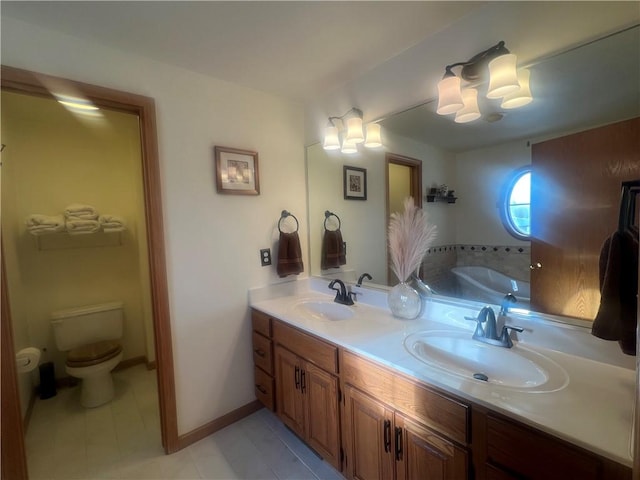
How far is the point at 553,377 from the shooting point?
3.12ft

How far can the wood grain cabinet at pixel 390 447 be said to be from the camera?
3.22 ft

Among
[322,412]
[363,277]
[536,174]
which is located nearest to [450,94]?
[536,174]

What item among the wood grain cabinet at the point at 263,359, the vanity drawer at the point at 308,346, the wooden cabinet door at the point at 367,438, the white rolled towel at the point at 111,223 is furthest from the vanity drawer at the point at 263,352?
the white rolled towel at the point at 111,223

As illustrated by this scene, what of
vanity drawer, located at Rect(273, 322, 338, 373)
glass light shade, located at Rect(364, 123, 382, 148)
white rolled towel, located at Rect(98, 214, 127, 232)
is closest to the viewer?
vanity drawer, located at Rect(273, 322, 338, 373)

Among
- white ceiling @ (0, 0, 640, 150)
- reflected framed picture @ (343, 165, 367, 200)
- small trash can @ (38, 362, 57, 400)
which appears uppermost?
white ceiling @ (0, 0, 640, 150)

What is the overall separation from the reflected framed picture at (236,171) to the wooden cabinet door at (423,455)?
1.55 metres

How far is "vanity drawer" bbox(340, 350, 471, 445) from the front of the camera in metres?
0.93

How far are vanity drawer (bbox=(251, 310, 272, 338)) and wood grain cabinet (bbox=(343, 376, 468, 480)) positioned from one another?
0.70 m

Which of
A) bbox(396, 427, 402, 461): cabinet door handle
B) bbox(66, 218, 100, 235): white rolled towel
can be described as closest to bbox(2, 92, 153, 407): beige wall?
bbox(66, 218, 100, 235): white rolled towel

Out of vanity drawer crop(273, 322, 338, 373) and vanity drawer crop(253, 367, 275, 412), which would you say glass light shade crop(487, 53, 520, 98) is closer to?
vanity drawer crop(273, 322, 338, 373)

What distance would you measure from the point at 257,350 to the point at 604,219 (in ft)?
6.35

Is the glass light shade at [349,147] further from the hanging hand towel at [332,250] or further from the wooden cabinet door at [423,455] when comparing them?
the wooden cabinet door at [423,455]

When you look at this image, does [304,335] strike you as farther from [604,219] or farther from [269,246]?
[604,219]

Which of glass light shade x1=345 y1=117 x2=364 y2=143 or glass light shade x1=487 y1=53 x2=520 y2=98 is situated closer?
glass light shade x1=487 y1=53 x2=520 y2=98
